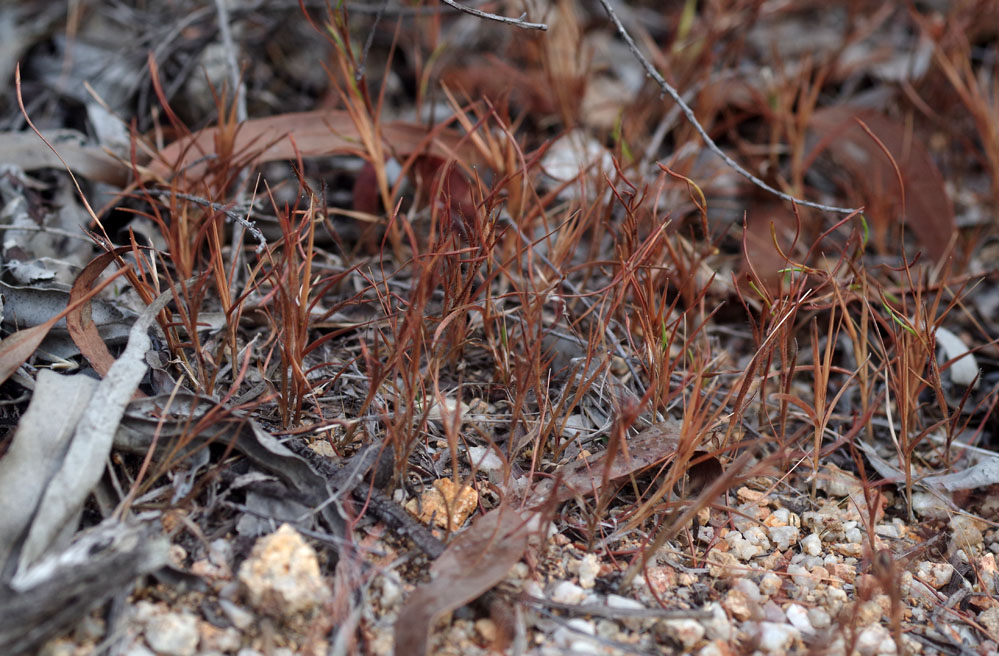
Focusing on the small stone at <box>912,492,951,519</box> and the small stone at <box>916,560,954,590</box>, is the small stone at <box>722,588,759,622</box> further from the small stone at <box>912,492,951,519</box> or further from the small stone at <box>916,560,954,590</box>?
the small stone at <box>912,492,951,519</box>

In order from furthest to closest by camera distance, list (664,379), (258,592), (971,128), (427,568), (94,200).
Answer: (971,128) → (94,200) → (664,379) → (427,568) → (258,592)

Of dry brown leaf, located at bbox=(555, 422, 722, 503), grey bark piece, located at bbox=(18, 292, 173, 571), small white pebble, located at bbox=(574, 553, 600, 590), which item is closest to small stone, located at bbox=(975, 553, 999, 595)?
dry brown leaf, located at bbox=(555, 422, 722, 503)

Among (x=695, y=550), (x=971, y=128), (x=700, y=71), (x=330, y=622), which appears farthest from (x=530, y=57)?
(x=330, y=622)

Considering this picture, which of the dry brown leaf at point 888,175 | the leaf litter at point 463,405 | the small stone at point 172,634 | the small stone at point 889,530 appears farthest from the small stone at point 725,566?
the dry brown leaf at point 888,175

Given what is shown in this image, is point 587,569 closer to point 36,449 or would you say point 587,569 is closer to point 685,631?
point 685,631

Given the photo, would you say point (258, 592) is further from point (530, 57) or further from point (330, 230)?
point (530, 57)

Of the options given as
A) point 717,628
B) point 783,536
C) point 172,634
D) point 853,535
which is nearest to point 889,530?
point 853,535
